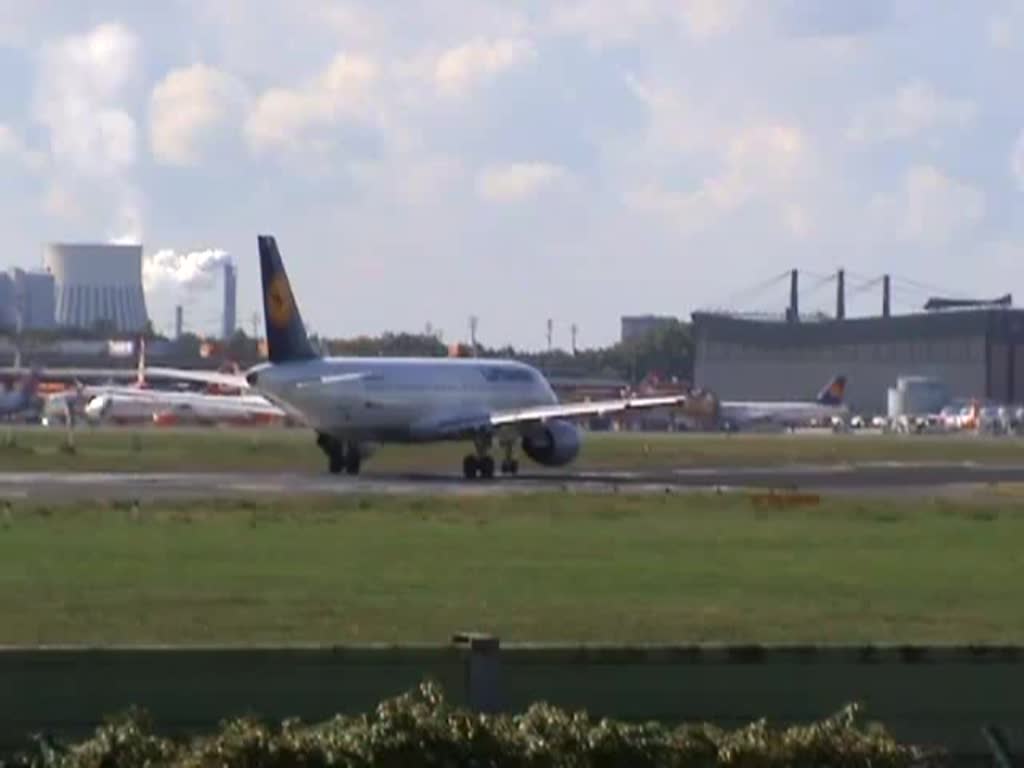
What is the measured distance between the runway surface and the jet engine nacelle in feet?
1.97

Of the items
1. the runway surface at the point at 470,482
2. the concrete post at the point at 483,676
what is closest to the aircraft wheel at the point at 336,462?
the runway surface at the point at 470,482

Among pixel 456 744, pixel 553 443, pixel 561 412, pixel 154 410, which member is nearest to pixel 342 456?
pixel 553 443

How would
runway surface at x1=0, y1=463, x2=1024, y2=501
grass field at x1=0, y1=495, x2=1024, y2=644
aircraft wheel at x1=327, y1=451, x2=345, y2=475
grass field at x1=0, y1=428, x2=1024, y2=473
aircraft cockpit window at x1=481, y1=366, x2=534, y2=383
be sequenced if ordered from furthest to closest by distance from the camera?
grass field at x1=0, y1=428, x2=1024, y2=473 < aircraft cockpit window at x1=481, y1=366, x2=534, y2=383 < aircraft wheel at x1=327, y1=451, x2=345, y2=475 < runway surface at x1=0, y1=463, x2=1024, y2=501 < grass field at x1=0, y1=495, x2=1024, y2=644

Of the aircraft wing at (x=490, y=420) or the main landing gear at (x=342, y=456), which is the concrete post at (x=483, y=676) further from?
the main landing gear at (x=342, y=456)

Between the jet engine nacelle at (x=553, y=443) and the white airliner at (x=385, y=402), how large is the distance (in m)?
0.03

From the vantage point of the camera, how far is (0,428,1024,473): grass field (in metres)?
82.3

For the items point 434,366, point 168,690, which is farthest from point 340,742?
point 434,366

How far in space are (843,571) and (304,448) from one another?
6215 centimetres

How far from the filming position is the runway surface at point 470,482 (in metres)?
60.6

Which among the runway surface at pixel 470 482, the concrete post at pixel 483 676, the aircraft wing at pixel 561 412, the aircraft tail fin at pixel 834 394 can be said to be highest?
the aircraft tail fin at pixel 834 394

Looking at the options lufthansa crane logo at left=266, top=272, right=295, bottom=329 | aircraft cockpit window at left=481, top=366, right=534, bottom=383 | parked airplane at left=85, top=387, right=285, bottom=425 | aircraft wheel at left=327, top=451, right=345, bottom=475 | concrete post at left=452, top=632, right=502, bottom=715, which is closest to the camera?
concrete post at left=452, top=632, right=502, bottom=715

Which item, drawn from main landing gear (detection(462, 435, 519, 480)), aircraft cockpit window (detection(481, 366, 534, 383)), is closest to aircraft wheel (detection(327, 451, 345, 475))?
main landing gear (detection(462, 435, 519, 480))

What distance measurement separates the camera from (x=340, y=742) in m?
14.1

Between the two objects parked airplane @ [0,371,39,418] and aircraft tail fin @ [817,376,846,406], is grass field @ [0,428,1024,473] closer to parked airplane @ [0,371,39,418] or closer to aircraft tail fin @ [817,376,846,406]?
parked airplane @ [0,371,39,418]
